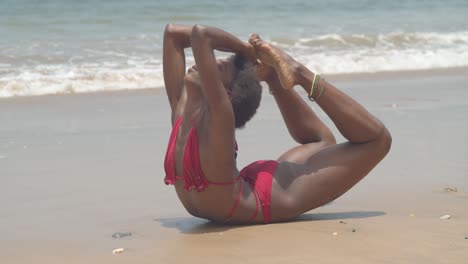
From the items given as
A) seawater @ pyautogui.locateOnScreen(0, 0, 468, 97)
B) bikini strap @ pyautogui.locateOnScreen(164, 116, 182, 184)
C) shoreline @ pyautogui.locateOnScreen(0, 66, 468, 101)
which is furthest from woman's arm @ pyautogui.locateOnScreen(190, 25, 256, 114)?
shoreline @ pyautogui.locateOnScreen(0, 66, 468, 101)

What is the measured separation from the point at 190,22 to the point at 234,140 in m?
15.3

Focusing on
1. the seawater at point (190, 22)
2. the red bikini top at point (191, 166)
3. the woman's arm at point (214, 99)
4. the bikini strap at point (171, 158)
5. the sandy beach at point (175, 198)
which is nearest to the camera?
the sandy beach at point (175, 198)

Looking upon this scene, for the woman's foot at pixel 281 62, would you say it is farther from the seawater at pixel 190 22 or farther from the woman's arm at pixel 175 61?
the seawater at pixel 190 22

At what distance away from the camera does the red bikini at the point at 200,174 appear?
13.0ft

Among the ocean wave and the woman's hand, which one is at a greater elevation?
the ocean wave

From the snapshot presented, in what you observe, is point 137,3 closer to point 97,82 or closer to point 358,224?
point 97,82

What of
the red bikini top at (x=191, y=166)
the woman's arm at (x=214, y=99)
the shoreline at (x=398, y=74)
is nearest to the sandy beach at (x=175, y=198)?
the red bikini top at (x=191, y=166)

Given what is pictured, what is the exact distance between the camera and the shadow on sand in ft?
13.7

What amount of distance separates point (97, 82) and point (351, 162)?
22.2ft

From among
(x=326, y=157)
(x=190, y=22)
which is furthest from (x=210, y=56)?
(x=190, y=22)

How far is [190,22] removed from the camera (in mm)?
19047

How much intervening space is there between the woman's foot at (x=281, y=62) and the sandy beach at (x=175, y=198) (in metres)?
0.67

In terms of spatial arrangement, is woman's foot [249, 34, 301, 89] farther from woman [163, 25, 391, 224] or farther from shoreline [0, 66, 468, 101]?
shoreline [0, 66, 468, 101]

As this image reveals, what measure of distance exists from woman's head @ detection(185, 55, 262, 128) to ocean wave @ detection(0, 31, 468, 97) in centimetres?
627
